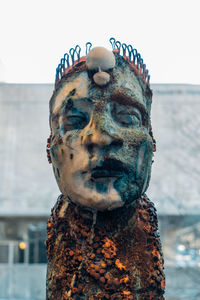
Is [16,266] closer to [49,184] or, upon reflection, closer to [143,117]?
[49,184]

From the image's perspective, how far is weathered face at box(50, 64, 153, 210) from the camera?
5.25 feet

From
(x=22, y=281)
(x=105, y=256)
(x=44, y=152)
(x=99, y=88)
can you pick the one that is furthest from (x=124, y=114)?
(x=22, y=281)

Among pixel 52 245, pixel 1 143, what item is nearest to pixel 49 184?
pixel 1 143

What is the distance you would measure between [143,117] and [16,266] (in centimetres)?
607

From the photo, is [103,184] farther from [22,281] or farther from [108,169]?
[22,281]

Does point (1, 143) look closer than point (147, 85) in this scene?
No

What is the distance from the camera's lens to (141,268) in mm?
1711

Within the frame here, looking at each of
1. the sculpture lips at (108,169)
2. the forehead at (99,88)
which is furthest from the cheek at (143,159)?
the forehead at (99,88)

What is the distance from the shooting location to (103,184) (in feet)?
5.26

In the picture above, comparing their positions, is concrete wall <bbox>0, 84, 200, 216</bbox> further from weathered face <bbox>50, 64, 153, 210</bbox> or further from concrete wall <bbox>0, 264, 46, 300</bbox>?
weathered face <bbox>50, 64, 153, 210</bbox>

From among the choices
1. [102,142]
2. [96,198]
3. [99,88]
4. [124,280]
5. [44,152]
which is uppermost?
[44,152]

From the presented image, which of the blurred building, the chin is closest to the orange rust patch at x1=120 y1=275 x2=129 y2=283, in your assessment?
the chin

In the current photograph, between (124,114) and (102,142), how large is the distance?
213mm

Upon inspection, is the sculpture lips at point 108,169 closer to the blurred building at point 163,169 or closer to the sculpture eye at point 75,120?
the sculpture eye at point 75,120
